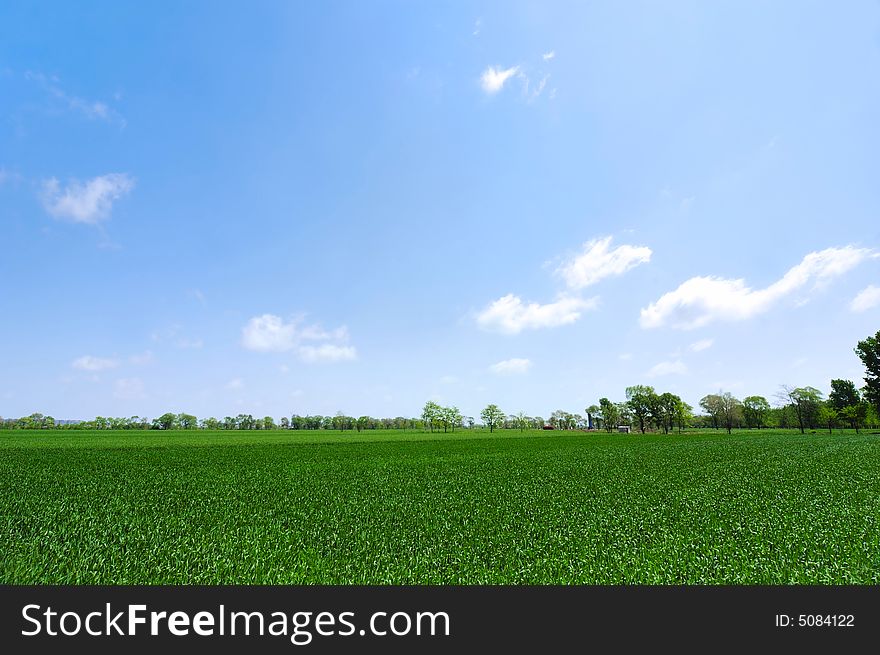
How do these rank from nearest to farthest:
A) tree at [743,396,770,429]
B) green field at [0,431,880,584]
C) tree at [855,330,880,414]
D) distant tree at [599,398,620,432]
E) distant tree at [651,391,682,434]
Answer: green field at [0,431,880,584]
tree at [855,330,880,414]
distant tree at [651,391,682,434]
tree at [743,396,770,429]
distant tree at [599,398,620,432]

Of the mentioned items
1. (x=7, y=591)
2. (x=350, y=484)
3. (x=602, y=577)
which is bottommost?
(x=350, y=484)

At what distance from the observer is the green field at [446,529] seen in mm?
8023

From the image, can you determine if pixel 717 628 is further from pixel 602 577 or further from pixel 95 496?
pixel 95 496

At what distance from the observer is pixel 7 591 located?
6.79 metres

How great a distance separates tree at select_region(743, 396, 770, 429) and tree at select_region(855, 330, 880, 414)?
177 feet

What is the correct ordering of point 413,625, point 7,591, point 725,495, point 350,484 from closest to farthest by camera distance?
1. point 413,625
2. point 7,591
3. point 725,495
4. point 350,484

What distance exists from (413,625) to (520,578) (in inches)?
120

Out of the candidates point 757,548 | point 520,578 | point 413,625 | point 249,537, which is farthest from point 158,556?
point 757,548

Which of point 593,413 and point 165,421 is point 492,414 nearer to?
point 593,413

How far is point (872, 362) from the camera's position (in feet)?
262

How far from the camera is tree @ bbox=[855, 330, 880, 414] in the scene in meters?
78.9

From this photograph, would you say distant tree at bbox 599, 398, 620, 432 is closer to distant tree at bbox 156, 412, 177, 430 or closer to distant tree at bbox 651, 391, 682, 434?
distant tree at bbox 651, 391, 682, 434

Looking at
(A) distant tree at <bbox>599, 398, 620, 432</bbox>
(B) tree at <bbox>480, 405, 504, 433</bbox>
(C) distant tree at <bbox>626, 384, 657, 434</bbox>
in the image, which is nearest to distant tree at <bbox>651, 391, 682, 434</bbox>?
(C) distant tree at <bbox>626, 384, 657, 434</bbox>

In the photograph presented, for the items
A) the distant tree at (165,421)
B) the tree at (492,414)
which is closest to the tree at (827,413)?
the tree at (492,414)
